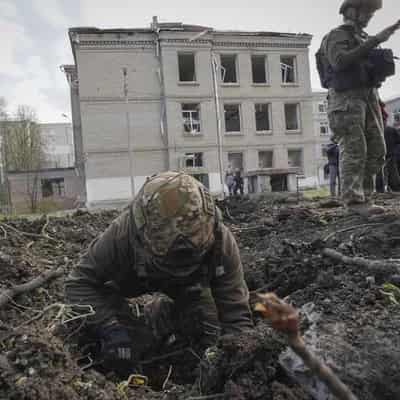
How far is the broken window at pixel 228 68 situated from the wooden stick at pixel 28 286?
20419mm

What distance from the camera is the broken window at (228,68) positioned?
21.6 meters

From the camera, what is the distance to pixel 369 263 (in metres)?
1.94

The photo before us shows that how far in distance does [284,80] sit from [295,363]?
23.0 metres

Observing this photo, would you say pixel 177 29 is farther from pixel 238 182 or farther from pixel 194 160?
pixel 238 182

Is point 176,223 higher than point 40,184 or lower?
lower

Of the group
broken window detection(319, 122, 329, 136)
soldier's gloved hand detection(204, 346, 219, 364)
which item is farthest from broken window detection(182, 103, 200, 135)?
soldier's gloved hand detection(204, 346, 219, 364)

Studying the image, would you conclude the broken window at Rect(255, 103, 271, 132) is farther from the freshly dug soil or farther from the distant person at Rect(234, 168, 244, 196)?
the freshly dug soil

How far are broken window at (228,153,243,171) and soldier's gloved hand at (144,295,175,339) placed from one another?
19330mm

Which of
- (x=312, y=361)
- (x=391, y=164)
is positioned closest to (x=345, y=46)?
(x=312, y=361)

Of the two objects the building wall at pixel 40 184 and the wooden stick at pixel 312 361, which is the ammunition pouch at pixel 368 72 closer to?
the wooden stick at pixel 312 361

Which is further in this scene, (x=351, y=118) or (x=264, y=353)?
(x=351, y=118)

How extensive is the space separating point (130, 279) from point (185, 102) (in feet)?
63.2

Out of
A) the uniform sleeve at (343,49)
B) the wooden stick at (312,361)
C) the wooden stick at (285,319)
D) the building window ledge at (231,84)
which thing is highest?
the building window ledge at (231,84)

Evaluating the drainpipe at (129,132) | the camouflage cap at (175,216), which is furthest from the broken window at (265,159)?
the camouflage cap at (175,216)
